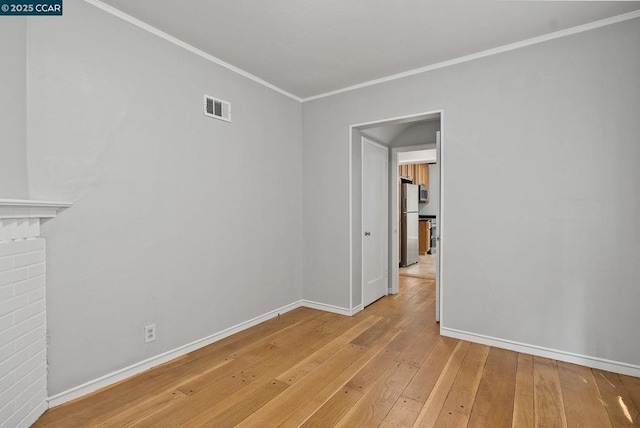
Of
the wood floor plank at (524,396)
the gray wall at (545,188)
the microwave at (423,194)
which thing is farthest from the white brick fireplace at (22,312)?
the microwave at (423,194)

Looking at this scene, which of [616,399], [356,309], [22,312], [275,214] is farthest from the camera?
[356,309]

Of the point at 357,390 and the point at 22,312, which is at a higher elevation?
the point at 22,312

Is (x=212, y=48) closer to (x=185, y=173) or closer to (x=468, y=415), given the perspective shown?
(x=185, y=173)

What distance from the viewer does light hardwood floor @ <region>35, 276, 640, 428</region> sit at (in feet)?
6.34

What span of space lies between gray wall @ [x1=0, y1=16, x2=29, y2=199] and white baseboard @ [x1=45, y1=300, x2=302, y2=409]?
1311 mm

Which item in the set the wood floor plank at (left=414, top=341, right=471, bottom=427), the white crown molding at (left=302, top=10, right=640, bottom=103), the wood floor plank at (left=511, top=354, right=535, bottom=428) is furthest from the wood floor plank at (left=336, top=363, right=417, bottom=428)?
the white crown molding at (left=302, top=10, right=640, bottom=103)

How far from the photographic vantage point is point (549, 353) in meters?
2.70

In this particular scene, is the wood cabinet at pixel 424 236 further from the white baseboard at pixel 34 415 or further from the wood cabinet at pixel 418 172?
the white baseboard at pixel 34 415

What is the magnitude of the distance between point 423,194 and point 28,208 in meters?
8.60

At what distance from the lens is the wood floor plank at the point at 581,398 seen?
6.27 feet

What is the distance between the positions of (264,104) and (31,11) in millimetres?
2013

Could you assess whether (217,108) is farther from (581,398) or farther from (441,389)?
(581,398)

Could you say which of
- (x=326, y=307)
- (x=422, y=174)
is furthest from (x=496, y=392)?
(x=422, y=174)

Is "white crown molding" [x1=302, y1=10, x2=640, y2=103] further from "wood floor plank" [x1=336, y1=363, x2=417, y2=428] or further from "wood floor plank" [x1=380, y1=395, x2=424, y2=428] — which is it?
"wood floor plank" [x1=380, y1=395, x2=424, y2=428]
